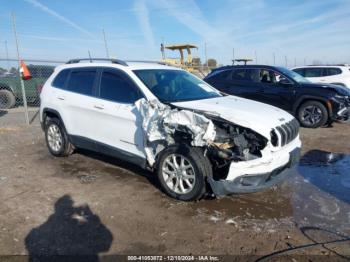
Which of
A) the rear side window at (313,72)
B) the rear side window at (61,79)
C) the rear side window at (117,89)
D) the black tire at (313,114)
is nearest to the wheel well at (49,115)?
the rear side window at (61,79)

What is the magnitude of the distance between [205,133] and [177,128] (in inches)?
16.0

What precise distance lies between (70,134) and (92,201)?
1.95 meters

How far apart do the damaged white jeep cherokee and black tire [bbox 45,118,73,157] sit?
0.57 ft

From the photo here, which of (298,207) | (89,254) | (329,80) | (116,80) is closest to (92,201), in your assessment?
(89,254)

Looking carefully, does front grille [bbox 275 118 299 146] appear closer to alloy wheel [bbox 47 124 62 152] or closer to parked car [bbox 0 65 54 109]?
alloy wheel [bbox 47 124 62 152]

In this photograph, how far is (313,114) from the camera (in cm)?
957

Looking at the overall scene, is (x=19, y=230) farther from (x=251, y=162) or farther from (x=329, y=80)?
(x=329, y=80)

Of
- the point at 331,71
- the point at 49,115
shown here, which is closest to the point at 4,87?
the point at 49,115

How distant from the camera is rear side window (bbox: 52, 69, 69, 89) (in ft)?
20.9

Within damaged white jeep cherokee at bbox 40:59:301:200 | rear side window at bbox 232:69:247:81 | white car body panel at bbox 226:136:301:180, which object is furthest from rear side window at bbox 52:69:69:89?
rear side window at bbox 232:69:247:81

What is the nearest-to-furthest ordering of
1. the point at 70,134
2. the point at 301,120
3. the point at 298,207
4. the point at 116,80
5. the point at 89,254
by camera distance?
the point at 89,254 < the point at 298,207 < the point at 116,80 < the point at 70,134 < the point at 301,120

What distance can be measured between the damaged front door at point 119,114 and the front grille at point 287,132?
187 centimetres

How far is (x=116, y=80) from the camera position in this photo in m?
5.35

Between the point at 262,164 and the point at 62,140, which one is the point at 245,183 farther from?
the point at 62,140
